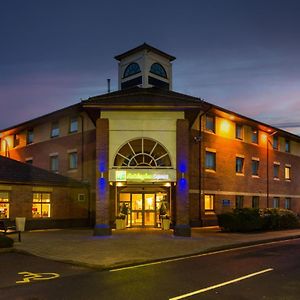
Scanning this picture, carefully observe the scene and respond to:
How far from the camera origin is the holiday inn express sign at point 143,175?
2414cm

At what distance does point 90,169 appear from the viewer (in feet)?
105

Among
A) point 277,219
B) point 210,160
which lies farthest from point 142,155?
point 277,219

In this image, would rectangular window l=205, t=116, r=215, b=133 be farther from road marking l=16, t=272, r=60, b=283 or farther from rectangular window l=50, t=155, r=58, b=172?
road marking l=16, t=272, r=60, b=283

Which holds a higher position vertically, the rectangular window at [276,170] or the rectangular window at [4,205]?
the rectangular window at [276,170]

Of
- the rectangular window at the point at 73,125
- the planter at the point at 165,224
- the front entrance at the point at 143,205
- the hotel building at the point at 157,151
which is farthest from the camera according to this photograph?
the rectangular window at the point at 73,125

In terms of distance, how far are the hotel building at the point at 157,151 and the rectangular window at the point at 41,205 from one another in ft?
1.86

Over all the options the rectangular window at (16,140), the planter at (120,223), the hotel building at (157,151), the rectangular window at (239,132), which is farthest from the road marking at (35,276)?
the rectangular window at (16,140)

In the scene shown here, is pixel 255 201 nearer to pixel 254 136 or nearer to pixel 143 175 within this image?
pixel 254 136

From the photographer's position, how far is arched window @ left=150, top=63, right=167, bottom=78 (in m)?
34.5

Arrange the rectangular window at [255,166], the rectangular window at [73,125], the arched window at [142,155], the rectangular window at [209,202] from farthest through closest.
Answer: the rectangular window at [255,166]
the rectangular window at [73,125]
the rectangular window at [209,202]
the arched window at [142,155]

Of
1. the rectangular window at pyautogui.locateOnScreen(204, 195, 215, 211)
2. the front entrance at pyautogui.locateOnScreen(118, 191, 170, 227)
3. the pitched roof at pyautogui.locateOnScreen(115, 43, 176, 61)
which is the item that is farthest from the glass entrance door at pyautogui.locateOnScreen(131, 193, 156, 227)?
the pitched roof at pyautogui.locateOnScreen(115, 43, 176, 61)

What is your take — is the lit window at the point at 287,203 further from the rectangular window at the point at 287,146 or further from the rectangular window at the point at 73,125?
the rectangular window at the point at 73,125

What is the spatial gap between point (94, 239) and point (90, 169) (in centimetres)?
1093

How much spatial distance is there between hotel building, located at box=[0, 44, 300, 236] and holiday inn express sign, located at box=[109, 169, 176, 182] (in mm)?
54
